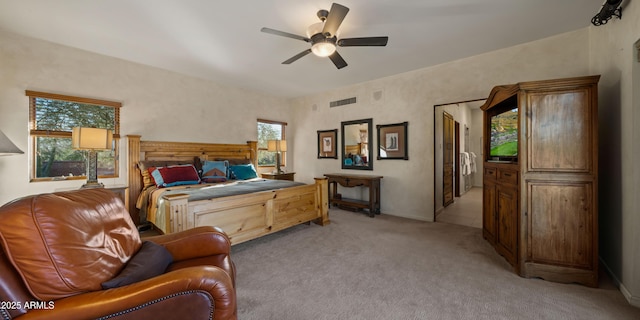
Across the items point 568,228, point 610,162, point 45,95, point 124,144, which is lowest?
point 568,228

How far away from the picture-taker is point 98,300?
0.93m

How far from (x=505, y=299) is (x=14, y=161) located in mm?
5476

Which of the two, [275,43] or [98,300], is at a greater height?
[275,43]

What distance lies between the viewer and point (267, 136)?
5879 mm

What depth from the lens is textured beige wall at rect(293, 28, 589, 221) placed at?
3.09 m

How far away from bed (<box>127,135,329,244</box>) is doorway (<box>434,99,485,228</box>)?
7.15 feet

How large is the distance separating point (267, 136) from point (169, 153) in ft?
7.16

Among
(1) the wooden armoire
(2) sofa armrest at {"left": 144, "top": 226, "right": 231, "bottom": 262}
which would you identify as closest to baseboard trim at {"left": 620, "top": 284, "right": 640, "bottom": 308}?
(1) the wooden armoire

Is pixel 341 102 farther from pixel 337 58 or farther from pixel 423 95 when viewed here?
pixel 337 58

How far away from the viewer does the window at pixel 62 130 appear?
3158mm

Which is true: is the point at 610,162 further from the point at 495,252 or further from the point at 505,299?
the point at 505,299

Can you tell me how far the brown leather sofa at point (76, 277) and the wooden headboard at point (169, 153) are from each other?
300 centimetres

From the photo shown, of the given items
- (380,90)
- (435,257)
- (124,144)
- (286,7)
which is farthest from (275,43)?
(435,257)

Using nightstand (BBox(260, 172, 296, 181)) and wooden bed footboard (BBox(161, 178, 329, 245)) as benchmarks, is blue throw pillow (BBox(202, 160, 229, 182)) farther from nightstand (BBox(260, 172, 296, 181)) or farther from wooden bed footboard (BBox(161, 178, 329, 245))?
wooden bed footboard (BBox(161, 178, 329, 245))
